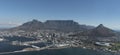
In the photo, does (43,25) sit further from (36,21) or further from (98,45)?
(98,45)

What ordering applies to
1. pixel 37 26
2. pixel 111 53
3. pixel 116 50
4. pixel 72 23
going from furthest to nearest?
1. pixel 72 23
2. pixel 37 26
3. pixel 116 50
4. pixel 111 53

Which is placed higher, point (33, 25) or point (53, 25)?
point (33, 25)

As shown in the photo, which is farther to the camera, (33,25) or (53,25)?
(53,25)

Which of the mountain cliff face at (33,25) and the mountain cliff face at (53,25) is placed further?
the mountain cliff face at (53,25)

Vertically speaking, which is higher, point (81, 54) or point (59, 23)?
point (59, 23)

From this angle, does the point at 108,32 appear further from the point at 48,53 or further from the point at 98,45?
the point at 48,53

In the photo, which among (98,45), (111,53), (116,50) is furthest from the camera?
(98,45)

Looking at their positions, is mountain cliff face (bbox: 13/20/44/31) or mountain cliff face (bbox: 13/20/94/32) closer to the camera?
mountain cliff face (bbox: 13/20/44/31)

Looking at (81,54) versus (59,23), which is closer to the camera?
(81,54)

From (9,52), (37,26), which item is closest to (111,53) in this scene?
(9,52)

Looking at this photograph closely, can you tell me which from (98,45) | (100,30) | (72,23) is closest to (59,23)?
(72,23)
